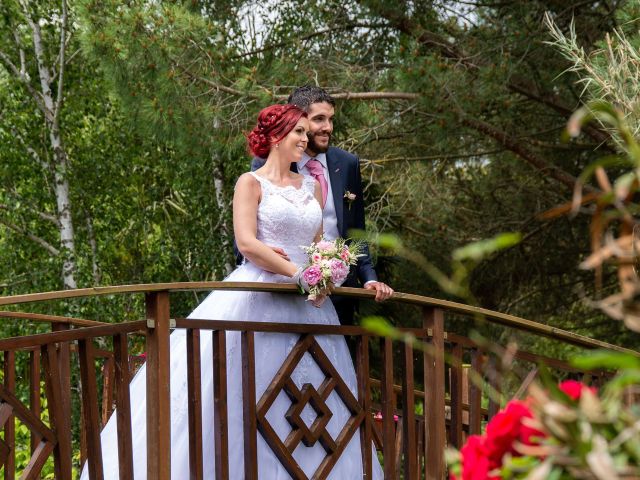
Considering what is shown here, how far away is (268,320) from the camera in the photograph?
169 inches

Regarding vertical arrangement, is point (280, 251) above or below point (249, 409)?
above

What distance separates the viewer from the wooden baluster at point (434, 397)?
4059 millimetres

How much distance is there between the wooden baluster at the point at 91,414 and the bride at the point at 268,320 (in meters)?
0.72

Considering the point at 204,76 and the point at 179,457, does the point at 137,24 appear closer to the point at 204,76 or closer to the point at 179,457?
the point at 204,76

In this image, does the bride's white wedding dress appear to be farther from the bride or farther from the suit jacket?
the suit jacket

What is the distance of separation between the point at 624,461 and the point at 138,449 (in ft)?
10.2

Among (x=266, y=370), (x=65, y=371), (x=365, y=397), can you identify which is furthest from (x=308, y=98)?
(x=65, y=371)

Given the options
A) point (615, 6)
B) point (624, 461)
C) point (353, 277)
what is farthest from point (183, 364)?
point (615, 6)

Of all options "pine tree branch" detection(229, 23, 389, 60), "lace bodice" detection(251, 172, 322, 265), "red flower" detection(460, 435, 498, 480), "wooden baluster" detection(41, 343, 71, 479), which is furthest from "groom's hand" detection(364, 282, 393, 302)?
"pine tree branch" detection(229, 23, 389, 60)

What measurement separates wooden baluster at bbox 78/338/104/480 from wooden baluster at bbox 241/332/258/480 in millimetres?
556

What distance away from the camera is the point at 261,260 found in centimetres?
418

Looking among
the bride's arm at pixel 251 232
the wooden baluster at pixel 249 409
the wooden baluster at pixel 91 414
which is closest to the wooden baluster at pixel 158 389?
the wooden baluster at pixel 91 414

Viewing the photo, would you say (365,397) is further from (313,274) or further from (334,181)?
(334,181)

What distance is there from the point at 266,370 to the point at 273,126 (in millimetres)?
1005
